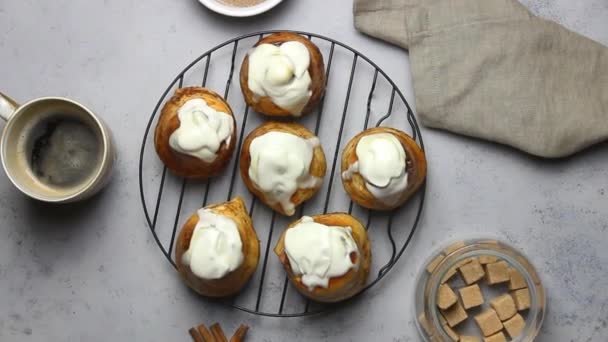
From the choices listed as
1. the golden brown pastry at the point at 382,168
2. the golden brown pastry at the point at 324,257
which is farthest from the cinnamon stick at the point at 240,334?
the golden brown pastry at the point at 382,168

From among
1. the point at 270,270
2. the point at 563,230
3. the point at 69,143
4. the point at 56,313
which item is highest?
the point at 69,143

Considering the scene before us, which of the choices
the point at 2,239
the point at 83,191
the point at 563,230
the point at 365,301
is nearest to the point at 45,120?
the point at 83,191

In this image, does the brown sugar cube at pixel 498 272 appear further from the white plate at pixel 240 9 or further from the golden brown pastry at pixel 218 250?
the white plate at pixel 240 9

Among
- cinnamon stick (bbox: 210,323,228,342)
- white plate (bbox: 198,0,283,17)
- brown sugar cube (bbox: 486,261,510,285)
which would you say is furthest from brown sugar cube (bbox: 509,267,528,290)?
white plate (bbox: 198,0,283,17)

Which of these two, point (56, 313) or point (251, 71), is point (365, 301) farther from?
point (56, 313)

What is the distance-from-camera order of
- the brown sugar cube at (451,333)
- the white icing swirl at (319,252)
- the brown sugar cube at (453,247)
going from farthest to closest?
the brown sugar cube at (453,247), the brown sugar cube at (451,333), the white icing swirl at (319,252)
